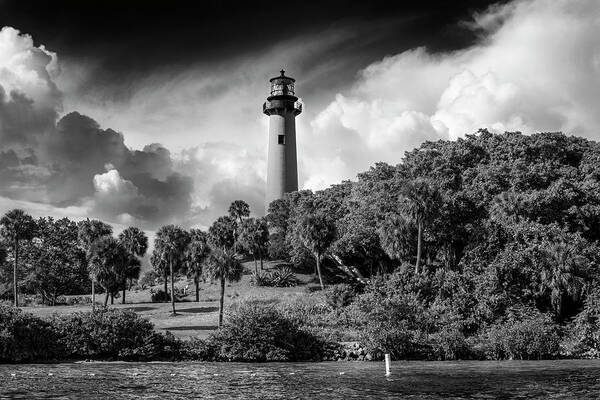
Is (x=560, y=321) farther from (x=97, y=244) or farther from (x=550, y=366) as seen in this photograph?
(x=97, y=244)

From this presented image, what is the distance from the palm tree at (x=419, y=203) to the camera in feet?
171

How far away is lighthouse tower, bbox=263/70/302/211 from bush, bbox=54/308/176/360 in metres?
54.9

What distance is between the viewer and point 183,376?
105 feet

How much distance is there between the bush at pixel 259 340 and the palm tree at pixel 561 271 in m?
17.8

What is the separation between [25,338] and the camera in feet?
134

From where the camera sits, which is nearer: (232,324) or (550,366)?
(550,366)

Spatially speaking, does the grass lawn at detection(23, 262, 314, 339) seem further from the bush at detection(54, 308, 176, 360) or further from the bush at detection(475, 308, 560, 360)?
the bush at detection(475, 308, 560, 360)

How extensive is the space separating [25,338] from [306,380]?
2102 centimetres

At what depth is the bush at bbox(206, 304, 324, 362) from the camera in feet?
135

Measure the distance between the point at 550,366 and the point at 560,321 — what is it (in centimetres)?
1207

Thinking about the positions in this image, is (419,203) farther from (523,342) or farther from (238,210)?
(238,210)

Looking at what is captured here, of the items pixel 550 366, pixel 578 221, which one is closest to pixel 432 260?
pixel 578 221

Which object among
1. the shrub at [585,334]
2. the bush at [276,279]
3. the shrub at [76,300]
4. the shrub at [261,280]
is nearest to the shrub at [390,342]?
the shrub at [585,334]

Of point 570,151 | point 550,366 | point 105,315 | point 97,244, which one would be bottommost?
point 550,366
